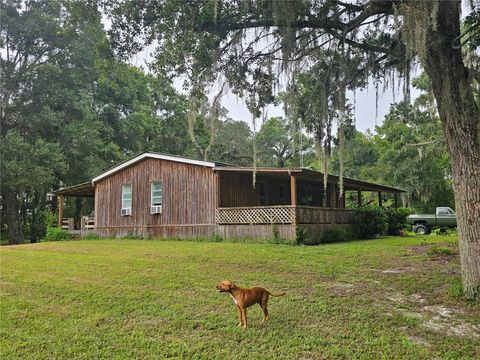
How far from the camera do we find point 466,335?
4414 millimetres

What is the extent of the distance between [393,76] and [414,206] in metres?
25.2

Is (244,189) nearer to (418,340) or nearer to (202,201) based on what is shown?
(202,201)

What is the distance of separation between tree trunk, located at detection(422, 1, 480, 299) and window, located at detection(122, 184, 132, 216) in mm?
15433

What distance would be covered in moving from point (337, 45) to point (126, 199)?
554 inches

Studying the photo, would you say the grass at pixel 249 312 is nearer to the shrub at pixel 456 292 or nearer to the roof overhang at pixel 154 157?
the shrub at pixel 456 292

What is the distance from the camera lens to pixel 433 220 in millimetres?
20312

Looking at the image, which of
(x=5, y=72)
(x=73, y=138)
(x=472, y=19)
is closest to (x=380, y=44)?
(x=472, y=19)

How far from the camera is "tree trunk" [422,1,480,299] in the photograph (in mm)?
5332

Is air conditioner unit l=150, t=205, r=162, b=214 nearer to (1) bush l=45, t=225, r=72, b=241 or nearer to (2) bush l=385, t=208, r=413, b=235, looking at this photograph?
(1) bush l=45, t=225, r=72, b=241

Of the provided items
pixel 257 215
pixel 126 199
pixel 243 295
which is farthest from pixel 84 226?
pixel 243 295

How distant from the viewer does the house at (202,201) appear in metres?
14.4

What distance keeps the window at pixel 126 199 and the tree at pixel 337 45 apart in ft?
38.8

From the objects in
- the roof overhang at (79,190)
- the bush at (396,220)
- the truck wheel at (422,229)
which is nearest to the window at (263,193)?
the bush at (396,220)

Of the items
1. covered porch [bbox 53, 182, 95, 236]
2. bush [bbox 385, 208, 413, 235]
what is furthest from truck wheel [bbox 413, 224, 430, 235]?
covered porch [bbox 53, 182, 95, 236]
